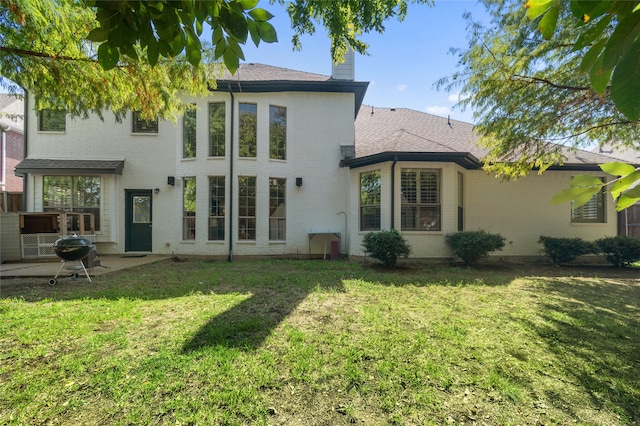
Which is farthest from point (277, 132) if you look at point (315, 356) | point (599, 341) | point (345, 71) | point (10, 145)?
point (10, 145)

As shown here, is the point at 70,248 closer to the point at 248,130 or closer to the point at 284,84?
the point at 248,130

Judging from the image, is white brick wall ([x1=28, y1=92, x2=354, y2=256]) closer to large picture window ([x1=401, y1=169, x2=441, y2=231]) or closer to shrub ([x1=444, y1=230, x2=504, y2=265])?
large picture window ([x1=401, y1=169, x2=441, y2=231])

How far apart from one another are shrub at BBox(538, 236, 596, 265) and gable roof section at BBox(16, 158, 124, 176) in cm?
1530

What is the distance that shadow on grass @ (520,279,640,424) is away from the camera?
2.57m

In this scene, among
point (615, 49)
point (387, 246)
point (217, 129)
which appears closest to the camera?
point (615, 49)

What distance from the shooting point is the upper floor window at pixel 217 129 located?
10.6 m

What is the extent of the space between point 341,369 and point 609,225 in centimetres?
1272

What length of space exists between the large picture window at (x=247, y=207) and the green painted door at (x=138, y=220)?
3545 mm

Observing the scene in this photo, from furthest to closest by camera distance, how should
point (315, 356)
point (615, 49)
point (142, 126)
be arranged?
1. point (142, 126)
2. point (315, 356)
3. point (615, 49)

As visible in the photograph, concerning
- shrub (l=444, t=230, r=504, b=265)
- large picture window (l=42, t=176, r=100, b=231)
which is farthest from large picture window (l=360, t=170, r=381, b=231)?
large picture window (l=42, t=176, r=100, b=231)

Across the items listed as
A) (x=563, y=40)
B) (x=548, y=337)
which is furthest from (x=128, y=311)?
(x=563, y=40)

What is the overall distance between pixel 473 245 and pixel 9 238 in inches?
543

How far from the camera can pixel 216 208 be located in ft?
34.5

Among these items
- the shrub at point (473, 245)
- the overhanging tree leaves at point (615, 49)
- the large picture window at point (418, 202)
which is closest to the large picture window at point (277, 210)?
the large picture window at point (418, 202)
